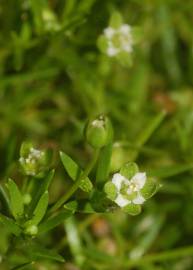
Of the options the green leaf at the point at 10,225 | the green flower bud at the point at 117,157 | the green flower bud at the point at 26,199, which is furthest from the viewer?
the green flower bud at the point at 117,157

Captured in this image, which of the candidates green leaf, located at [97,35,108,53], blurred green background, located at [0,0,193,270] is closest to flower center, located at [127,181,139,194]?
blurred green background, located at [0,0,193,270]

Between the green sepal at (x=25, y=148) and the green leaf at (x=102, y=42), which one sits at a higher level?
the green leaf at (x=102, y=42)

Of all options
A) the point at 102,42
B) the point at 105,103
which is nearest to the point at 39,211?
the point at 102,42

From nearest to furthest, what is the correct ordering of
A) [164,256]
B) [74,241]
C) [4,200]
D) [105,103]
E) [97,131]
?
1. [97,131]
2. [4,200]
3. [164,256]
4. [74,241]
5. [105,103]

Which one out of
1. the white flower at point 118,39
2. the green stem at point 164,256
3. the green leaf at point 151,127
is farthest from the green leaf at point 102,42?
the green stem at point 164,256

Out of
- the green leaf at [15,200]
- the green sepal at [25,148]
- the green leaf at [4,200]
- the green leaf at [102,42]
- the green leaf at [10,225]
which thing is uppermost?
the green leaf at [102,42]

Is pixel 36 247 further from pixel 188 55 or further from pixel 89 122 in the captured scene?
pixel 188 55

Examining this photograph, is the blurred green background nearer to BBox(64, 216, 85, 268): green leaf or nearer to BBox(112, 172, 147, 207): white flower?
BBox(64, 216, 85, 268): green leaf

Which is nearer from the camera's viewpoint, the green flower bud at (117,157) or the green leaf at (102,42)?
the green flower bud at (117,157)

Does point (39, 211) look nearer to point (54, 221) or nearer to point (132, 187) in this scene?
point (54, 221)

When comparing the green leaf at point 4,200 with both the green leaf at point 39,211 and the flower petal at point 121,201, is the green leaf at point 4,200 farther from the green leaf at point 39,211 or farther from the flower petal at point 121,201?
the flower petal at point 121,201
